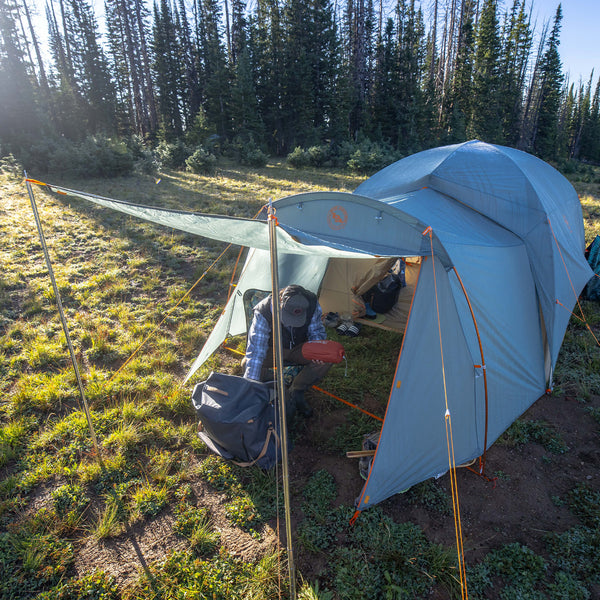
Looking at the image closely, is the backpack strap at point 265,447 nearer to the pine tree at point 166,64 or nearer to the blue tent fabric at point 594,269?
the blue tent fabric at point 594,269

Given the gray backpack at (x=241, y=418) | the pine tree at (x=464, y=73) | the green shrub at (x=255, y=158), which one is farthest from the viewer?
the pine tree at (x=464, y=73)

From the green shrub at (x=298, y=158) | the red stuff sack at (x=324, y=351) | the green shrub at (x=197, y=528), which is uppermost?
the green shrub at (x=298, y=158)

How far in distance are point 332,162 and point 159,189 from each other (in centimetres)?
917

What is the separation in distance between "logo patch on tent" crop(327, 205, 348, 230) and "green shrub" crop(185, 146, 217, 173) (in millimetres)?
13862

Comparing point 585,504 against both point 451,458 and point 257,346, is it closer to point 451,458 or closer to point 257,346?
point 451,458

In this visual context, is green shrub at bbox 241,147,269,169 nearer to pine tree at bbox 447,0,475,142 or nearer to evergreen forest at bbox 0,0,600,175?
evergreen forest at bbox 0,0,600,175

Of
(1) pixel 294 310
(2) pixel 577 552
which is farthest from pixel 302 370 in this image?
(2) pixel 577 552

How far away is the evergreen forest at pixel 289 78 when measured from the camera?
75.9 ft

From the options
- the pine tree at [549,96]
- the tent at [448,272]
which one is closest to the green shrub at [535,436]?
the tent at [448,272]

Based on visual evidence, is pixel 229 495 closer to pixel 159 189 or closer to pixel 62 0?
pixel 159 189

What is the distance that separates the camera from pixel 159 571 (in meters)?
2.71

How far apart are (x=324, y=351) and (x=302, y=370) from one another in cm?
52

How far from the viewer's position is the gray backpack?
3342 mm

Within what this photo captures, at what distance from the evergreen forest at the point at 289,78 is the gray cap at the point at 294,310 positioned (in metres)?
16.8
